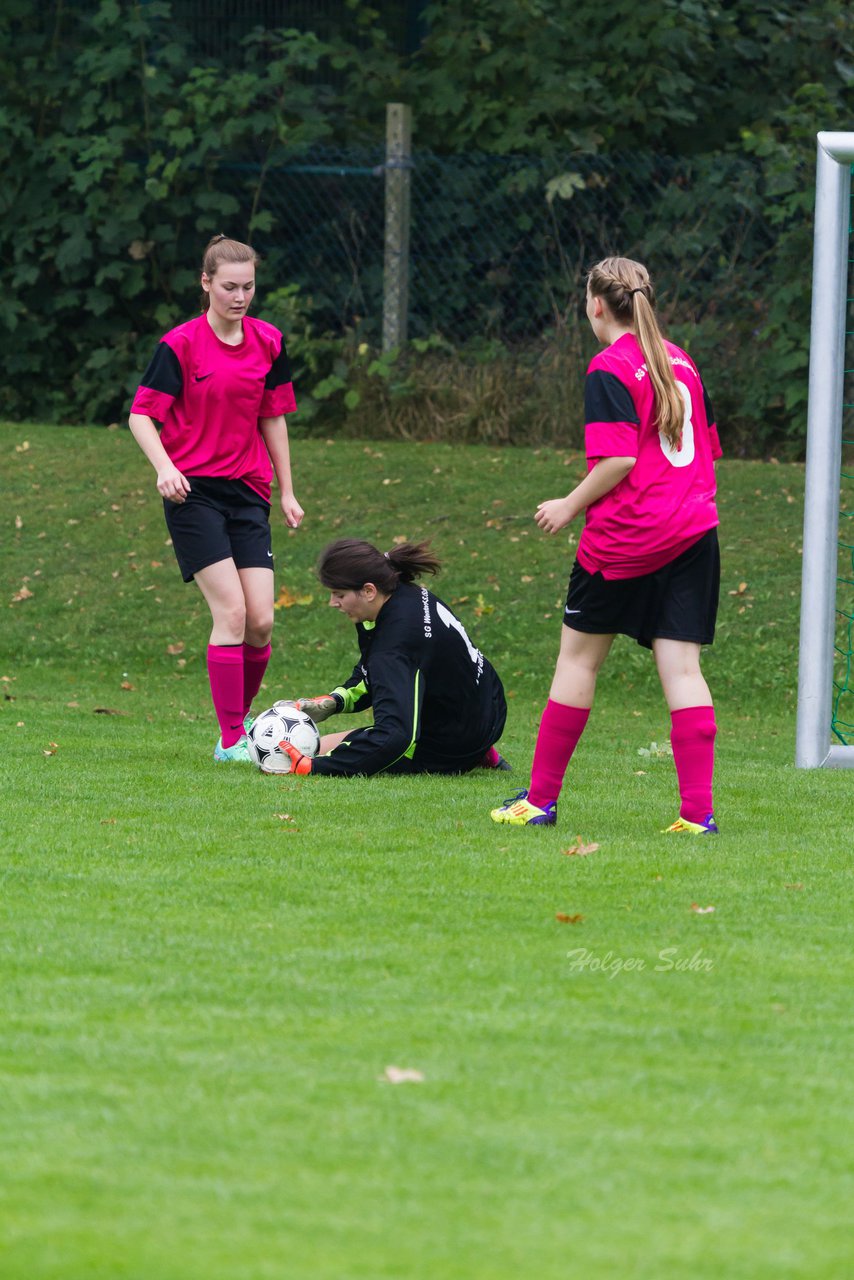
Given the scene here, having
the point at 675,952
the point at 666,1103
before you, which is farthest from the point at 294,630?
the point at 666,1103

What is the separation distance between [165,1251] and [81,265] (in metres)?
14.4

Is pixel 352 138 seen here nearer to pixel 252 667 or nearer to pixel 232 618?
pixel 252 667

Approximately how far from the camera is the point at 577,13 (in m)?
15.4

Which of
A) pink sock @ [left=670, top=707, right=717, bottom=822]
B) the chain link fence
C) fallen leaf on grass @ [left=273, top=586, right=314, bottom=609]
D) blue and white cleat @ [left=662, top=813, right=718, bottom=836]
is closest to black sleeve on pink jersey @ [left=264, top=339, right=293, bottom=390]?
pink sock @ [left=670, top=707, right=717, bottom=822]

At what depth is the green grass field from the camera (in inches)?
103

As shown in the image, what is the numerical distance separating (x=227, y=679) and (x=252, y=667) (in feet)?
1.44

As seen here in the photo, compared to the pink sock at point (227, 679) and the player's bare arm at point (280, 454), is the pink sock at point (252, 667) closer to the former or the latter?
the pink sock at point (227, 679)

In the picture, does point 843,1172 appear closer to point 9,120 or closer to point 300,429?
point 300,429

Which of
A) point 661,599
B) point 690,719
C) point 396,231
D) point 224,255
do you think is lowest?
point 690,719

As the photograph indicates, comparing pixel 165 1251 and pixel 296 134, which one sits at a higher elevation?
pixel 296 134

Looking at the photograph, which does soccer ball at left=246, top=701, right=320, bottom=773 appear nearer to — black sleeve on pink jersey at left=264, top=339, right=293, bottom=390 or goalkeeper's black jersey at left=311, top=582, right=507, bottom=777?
goalkeeper's black jersey at left=311, top=582, right=507, bottom=777

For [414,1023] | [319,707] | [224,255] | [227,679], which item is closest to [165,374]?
[224,255]

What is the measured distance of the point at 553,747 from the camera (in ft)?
18.5

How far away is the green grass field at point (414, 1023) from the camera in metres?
2.62
